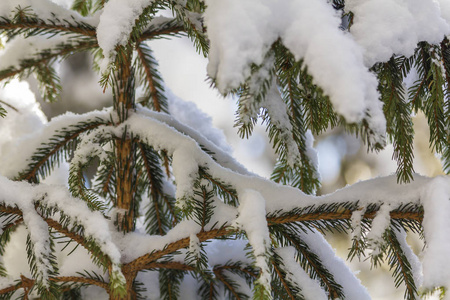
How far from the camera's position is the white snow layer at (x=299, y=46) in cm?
60

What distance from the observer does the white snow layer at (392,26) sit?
70 cm

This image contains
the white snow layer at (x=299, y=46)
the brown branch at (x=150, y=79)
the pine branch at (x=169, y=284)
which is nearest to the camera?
the white snow layer at (x=299, y=46)

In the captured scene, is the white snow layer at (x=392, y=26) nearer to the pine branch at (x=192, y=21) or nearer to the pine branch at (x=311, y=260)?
the pine branch at (x=192, y=21)

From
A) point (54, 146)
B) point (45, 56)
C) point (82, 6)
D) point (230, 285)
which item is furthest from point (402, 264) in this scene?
A: point (82, 6)

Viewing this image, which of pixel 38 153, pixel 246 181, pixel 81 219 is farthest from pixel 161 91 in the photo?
pixel 81 219

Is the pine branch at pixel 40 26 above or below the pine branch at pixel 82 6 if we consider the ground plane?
below

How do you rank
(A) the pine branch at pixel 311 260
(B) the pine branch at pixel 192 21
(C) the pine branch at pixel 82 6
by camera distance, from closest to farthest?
1. (B) the pine branch at pixel 192 21
2. (A) the pine branch at pixel 311 260
3. (C) the pine branch at pixel 82 6

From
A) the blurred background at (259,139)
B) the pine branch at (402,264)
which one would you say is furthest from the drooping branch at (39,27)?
the blurred background at (259,139)

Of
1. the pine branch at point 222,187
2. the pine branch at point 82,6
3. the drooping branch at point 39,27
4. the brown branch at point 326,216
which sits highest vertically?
the pine branch at point 82,6

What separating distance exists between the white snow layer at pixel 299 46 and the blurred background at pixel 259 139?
341 cm

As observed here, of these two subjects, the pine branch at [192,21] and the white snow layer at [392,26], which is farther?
the pine branch at [192,21]

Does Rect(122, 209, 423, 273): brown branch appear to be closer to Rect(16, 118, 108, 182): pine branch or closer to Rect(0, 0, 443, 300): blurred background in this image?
Rect(16, 118, 108, 182): pine branch

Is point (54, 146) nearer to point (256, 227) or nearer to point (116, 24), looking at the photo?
point (116, 24)

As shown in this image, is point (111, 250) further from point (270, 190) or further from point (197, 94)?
point (197, 94)
